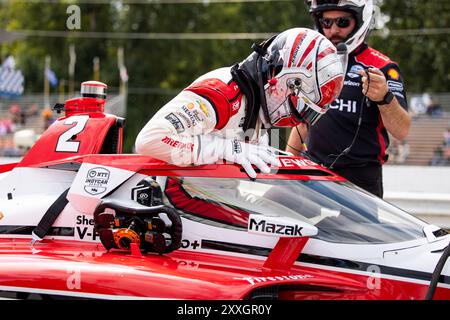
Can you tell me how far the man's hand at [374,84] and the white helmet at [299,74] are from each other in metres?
0.35

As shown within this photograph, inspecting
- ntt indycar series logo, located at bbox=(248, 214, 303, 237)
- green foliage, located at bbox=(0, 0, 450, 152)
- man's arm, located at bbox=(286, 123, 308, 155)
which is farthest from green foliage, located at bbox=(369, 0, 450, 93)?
ntt indycar series logo, located at bbox=(248, 214, 303, 237)

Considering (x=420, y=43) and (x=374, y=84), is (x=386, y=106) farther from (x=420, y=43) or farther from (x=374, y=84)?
(x=420, y=43)

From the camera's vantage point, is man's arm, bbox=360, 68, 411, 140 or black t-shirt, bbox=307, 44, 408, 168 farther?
black t-shirt, bbox=307, 44, 408, 168

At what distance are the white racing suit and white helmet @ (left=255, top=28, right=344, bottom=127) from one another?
9.1 inches

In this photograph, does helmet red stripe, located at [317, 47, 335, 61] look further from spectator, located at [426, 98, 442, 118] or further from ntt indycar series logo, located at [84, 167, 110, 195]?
spectator, located at [426, 98, 442, 118]

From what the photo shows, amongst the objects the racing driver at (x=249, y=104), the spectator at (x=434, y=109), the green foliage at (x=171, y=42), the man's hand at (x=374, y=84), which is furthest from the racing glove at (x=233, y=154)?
the green foliage at (x=171, y=42)

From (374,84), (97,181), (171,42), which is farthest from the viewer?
(171,42)

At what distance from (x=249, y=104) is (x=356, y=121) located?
0.97m

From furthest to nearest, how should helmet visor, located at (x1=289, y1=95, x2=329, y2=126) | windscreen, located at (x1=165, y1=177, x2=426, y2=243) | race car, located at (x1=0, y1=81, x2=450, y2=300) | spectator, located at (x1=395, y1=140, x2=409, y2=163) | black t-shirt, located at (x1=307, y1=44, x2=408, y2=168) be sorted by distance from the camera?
spectator, located at (x1=395, y1=140, x2=409, y2=163) → black t-shirt, located at (x1=307, y1=44, x2=408, y2=168) → helmet visor, located at (x1=289, y1=95, x2=329, y2=126) → windscreen, located at (x1=165, y1=177, x2=426, y2=243) → race car, located at (x1=0, y1=81, x2=450, y2=300)

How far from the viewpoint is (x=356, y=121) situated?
4285 millimetres

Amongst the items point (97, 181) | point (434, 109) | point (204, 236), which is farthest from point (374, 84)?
point (434, 109)

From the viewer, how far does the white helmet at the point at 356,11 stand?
14.2ft

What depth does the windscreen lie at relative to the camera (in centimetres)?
334

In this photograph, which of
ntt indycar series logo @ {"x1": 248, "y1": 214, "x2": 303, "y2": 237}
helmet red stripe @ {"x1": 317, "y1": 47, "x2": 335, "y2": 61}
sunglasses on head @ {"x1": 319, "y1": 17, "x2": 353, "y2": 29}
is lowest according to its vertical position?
ntt indycar series logo @ {"x1": 248, "y1": 214, "x2": 303, "y2": 237}
